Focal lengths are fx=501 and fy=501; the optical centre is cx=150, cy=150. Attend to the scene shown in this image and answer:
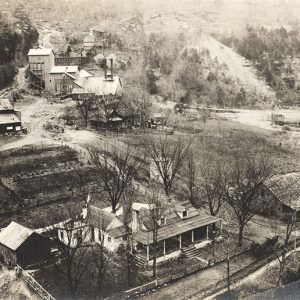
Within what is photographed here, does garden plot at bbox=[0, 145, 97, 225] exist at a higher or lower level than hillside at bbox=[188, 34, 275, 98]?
lower

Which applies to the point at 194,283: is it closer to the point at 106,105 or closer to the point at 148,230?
the point at 148,230

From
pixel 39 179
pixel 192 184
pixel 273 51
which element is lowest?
pixel 39 179

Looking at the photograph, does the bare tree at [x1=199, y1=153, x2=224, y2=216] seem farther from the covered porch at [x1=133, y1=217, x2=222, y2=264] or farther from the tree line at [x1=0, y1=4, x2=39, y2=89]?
the tree line at [x1=0, y1=4, x2=39, y2=89]

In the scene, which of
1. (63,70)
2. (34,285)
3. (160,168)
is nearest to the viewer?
(34,285)

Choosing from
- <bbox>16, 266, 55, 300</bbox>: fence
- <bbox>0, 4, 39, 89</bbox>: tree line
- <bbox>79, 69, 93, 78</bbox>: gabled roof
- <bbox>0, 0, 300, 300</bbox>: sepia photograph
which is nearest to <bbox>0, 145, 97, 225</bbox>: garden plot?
<bbox>0, 0, 300, 300</bbox>: sepia photograph

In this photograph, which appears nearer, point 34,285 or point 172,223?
point 34,285

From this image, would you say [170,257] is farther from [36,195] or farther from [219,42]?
[219,42]

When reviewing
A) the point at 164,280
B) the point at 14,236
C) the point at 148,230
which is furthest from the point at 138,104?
the point at 164,280

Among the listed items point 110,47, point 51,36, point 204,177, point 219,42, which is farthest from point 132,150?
point 219,42
